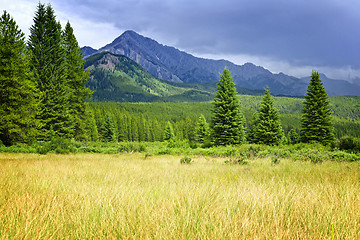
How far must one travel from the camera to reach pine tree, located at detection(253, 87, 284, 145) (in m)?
28.4

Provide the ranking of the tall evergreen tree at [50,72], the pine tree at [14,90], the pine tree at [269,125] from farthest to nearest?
the pine tree at [269,125], the tall evergreen tree at [50,72], the pine tree at [14,90]

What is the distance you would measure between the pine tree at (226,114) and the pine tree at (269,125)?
3905 millimetres

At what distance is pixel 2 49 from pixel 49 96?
20.1 ft

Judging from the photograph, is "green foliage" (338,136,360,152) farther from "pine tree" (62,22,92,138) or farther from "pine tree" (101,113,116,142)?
"pine tree" (101,113,116,142)

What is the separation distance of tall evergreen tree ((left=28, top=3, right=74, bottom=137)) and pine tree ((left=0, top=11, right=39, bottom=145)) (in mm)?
3550

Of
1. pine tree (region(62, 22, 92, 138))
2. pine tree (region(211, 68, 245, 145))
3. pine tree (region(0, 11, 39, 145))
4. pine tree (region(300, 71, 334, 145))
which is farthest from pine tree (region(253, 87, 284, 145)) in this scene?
pine tree (region(0, 11, 39, 145))

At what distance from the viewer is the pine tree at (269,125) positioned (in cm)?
2842

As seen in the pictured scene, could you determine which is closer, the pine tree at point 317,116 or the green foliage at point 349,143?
the green foliage at point 349,143

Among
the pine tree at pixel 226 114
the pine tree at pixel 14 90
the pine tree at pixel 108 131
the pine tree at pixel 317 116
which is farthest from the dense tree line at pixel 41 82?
the pine tree at pixel 108 131

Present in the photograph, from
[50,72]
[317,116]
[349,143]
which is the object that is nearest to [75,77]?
[50,72]

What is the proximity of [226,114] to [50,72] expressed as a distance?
2142 centimetres

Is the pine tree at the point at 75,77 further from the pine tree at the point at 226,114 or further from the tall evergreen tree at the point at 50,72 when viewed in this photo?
the pine tree at the point at 226,114

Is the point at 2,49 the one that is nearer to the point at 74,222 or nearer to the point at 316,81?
the point at 74,222

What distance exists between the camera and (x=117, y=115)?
307 feet
